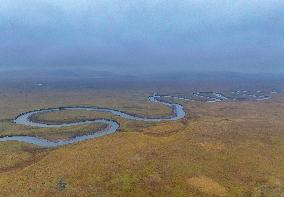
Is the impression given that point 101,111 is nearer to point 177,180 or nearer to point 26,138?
point 26,138

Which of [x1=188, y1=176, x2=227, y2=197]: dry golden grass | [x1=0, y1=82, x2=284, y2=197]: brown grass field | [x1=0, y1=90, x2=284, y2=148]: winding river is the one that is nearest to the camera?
[x1=188, y1=176, x2=227, y2=197]: dry golden grass

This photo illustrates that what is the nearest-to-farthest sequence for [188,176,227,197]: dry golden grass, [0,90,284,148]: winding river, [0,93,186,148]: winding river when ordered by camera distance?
1. [188,176,227,197]: dry golden grass
2. [0,93,186,148]: winding river
3. [0,90,284,148]: winding river

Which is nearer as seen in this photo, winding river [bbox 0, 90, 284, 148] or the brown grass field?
the brown grass field

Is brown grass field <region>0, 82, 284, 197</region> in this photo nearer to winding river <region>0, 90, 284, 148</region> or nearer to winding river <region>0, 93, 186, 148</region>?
winding river <region>0, 93, 186, 148</region>

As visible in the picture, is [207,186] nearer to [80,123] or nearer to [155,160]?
[155,160]

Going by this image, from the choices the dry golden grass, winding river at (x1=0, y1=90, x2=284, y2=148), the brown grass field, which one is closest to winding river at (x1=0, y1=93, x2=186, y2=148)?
winding river at (x1=0, y1=90, x2=284, y2=148)

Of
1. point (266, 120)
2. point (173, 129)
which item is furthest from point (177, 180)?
point (266, 120)

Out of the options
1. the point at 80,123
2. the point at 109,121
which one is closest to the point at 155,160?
the point at 80,123

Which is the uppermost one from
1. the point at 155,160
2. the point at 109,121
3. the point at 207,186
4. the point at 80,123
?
the point at 109,121
